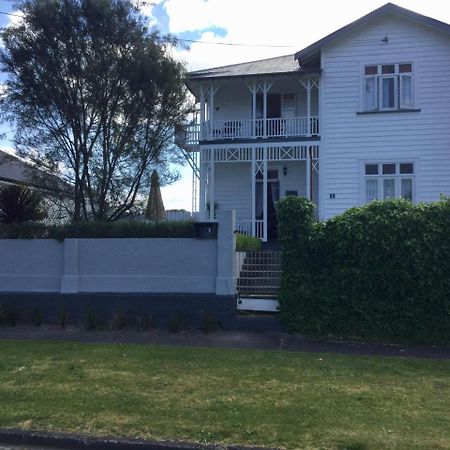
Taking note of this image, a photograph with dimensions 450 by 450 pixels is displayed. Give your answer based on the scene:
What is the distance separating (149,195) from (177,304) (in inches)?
208

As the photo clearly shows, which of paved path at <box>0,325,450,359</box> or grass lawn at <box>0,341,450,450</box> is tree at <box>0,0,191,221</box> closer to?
paved path at <box>0,325,450,359</box>

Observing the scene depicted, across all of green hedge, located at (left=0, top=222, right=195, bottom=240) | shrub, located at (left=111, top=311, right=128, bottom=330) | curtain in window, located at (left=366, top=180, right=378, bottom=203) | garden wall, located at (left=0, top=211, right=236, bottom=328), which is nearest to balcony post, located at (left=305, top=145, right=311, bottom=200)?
curtain in window, located at (left=366, top=180, right=378, bottom=203)

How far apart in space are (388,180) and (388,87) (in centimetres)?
293

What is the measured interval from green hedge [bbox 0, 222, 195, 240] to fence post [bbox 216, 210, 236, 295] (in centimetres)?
68

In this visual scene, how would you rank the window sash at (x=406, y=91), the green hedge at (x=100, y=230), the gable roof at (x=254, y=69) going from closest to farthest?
the green hedge at (x=100, y=230)
the window sash at (x=406, y=91)
the gable roof at (x=254, y=69)

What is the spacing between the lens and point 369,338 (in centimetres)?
1051

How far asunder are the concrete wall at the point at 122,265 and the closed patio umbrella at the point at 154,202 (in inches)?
150

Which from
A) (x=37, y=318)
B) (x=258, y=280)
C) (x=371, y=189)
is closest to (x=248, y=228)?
(x=371, y=189)

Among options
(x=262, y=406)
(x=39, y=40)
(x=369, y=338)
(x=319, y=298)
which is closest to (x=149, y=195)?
(x=39, y=40)

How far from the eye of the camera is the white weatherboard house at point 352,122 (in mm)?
17328

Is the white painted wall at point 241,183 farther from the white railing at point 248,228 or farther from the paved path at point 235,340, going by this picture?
the paved path at point 235,340

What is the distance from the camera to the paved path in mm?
9682

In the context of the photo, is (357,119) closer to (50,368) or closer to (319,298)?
(319,298)

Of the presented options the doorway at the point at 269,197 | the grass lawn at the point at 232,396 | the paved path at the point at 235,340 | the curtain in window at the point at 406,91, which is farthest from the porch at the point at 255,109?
the grass lawn at the point at 232,396
